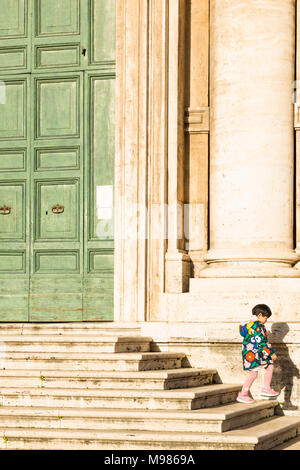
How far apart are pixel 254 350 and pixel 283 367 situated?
737 millimetres

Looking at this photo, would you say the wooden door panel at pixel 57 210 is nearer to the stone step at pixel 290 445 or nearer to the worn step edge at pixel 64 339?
the worn step edge at pixel 64 339

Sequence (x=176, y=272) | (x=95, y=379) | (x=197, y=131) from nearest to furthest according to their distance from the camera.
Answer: (x=95, y=379) < (x=176, y=272) < (x=197, y=131)

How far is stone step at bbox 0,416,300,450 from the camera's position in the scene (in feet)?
28.2

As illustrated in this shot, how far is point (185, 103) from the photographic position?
1250 centimetres

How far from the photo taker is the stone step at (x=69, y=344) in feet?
34.8

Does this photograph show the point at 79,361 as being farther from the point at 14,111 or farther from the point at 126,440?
the point at 14,111

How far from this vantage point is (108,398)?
9.49 meters

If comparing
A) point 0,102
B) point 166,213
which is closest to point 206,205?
point 166,213

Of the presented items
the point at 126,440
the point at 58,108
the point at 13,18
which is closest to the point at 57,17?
the point at 13,18

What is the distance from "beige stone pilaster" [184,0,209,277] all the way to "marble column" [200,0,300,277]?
1.62 feet

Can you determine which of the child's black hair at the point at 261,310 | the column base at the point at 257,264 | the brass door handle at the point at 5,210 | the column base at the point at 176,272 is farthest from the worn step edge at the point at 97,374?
the brass door handle at the point at 5,210

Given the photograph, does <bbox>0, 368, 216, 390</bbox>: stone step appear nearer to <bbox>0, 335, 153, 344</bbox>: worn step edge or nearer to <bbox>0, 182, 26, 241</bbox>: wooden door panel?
<bbox>0, 335, 153, 344</bbox>: worn step edge

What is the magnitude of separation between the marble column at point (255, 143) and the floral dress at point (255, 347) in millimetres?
1268
